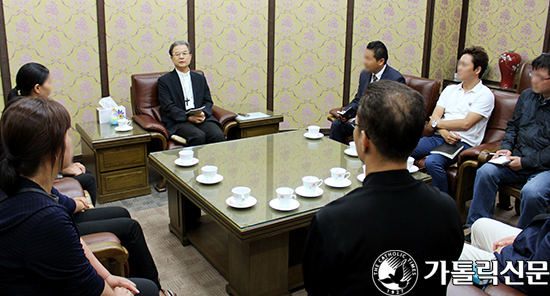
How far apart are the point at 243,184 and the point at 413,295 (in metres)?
1.49

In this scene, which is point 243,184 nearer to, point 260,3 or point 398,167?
point 398,167

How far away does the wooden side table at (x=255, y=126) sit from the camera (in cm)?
425

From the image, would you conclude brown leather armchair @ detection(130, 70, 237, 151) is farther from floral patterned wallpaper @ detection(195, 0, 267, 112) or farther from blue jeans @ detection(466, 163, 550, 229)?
blue jeans @ detection(466, 163, 550, 229)

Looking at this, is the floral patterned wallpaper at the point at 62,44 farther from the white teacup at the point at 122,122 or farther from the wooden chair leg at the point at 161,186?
the wooden chair leg at the point at 161,186

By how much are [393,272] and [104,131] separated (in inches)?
126

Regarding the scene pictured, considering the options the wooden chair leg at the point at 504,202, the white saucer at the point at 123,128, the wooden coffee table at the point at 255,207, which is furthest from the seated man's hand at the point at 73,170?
the wooden chair leg at the point at 504,202

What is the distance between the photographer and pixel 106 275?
1.74 metres

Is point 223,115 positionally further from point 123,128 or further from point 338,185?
point 338,185

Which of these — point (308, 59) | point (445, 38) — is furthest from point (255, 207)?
point (445, 38)

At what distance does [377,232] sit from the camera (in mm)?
1104

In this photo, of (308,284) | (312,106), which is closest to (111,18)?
(312,106)

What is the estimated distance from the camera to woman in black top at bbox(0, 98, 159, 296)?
1276mm

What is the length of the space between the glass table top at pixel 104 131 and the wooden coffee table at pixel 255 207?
0.76m

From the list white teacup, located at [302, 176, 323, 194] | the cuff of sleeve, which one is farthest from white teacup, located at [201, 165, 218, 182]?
the cuff of sleeve
